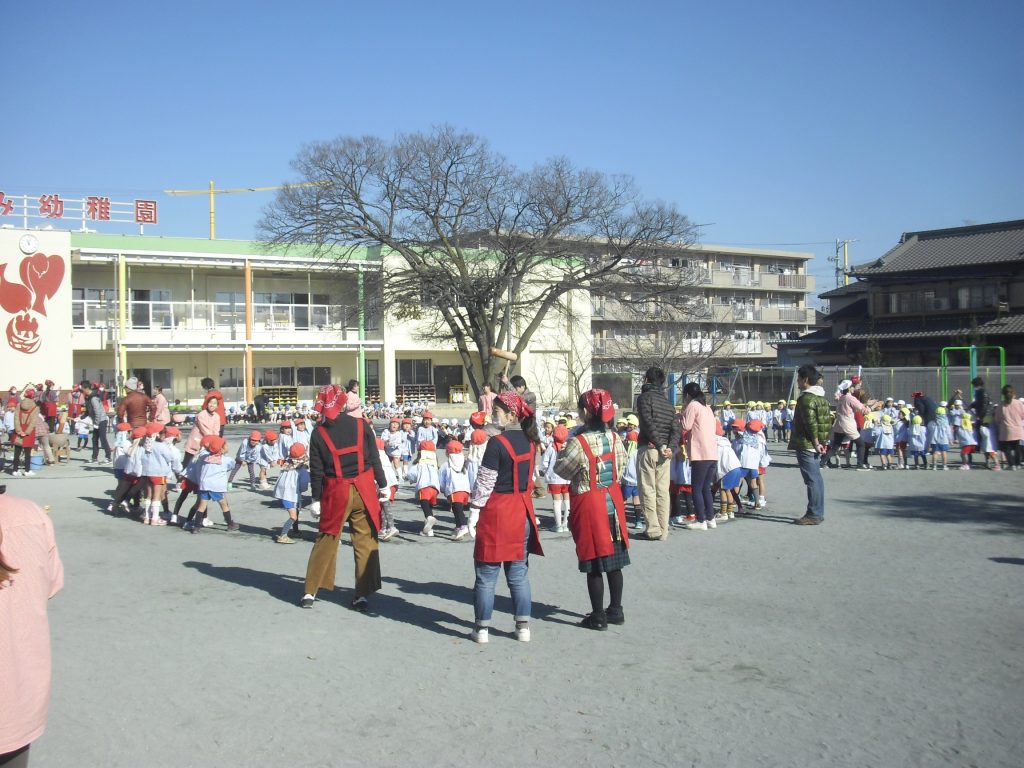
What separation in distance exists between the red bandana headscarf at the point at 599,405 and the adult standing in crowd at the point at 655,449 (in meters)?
3.15

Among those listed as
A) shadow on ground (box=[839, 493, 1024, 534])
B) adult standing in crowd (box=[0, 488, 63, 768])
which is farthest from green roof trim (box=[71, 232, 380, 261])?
adult standing in crowd (box=[0, 488, 63, 768])

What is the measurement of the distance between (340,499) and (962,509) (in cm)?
913

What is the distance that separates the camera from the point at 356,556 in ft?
23.8

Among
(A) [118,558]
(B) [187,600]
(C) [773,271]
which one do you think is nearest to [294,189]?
(A) [118,558]

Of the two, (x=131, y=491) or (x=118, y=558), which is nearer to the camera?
(x=118, y=558)

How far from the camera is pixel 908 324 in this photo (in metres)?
41.7

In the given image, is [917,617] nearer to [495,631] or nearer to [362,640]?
[495,631]

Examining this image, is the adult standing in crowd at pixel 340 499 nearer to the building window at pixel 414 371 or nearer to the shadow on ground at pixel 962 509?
the shadow on ground at pixel 962 509

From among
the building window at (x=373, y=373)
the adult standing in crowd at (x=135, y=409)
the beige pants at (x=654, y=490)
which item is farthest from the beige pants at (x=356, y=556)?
the building window at (x=373, y=373)

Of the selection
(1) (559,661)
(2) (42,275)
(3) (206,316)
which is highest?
(2) (42,275)

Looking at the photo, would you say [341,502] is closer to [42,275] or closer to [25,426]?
[25,426]

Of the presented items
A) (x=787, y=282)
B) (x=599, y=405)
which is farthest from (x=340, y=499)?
(x=787, y=282)

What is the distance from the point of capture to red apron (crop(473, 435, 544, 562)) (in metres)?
6.18

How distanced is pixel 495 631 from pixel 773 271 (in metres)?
57.9
